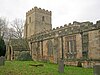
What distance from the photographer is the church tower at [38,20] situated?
59062 mm

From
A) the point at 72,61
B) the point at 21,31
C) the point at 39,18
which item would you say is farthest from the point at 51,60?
the point at 21,31

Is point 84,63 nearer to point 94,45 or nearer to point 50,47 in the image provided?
point 94,45

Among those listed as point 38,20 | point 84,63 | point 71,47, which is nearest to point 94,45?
point 84,63

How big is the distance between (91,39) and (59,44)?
6.04 m

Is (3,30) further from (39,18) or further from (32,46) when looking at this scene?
(32,46)

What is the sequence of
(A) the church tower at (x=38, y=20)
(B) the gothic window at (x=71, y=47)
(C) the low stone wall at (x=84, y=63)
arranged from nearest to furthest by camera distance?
(C) the low stone wall at (x=84, y=63) → (B) the gothic window at (x=71, y=47) → (A) the church tower at (x=38, y=20)

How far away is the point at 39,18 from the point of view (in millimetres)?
60125

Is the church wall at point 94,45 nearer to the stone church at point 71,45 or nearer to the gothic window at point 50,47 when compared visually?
the stone church at point 71,45

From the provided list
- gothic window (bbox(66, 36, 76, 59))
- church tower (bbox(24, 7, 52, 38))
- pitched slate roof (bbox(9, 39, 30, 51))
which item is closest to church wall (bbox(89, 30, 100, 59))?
gothic window (bbox(66, 36, 76, 59))

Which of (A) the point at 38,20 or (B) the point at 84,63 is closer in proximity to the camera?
(B) the point at 84,63

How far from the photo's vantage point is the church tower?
194 ft

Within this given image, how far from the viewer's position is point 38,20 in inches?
2357

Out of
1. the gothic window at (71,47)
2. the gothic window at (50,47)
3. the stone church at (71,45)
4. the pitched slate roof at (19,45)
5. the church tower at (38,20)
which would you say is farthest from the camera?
the church tower at (38,20)

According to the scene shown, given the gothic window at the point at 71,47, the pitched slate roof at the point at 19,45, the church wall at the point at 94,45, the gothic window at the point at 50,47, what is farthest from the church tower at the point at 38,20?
the church wall at the point at 94,45
